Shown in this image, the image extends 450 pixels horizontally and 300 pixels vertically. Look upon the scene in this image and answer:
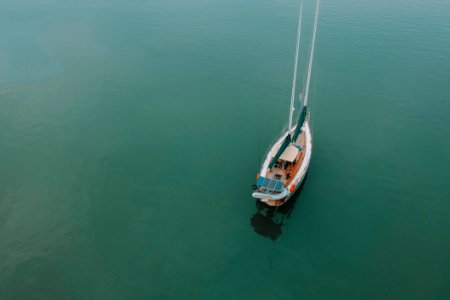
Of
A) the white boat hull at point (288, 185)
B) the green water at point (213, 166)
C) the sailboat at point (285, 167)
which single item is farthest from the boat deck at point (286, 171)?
the green water at point (213, 166)

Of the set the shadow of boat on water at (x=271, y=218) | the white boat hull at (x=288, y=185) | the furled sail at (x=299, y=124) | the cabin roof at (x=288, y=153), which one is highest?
the furled sail at (x=299, y=124)

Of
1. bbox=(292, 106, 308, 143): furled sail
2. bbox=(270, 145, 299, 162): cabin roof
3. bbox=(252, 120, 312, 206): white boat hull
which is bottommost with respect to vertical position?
bbox=(252, 120, 312, 206): white boat hull

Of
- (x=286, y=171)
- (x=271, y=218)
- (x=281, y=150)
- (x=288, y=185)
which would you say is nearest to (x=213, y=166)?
(x=281, y=150)

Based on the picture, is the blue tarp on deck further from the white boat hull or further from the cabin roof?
the cabin roof

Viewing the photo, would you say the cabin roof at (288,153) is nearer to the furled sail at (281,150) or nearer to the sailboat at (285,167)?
the sailboat at (285,167)

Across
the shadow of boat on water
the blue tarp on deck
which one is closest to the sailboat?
the blue tarp on deck

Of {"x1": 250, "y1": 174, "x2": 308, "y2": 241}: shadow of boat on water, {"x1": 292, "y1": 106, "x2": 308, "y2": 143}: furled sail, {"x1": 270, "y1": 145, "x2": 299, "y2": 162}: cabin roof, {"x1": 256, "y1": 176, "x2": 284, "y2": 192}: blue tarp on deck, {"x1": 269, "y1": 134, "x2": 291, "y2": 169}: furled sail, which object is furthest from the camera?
{"x1": 292, "y1": 106, "x2": 308, "y2": 143}: furled sail

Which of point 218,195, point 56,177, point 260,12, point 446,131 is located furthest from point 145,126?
point 260,12
